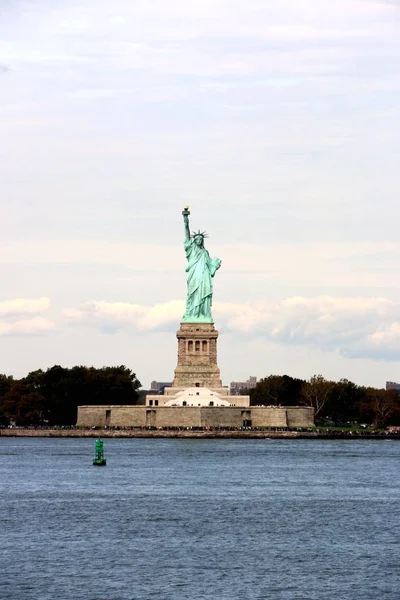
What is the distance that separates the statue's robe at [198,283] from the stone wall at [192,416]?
795 centimetres

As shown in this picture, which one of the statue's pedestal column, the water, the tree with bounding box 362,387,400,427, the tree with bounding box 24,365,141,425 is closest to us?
the water

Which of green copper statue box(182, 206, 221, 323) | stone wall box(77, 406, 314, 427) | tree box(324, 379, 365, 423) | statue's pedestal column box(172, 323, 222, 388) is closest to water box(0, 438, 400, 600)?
stone wall box(77, 406, 314, 427)

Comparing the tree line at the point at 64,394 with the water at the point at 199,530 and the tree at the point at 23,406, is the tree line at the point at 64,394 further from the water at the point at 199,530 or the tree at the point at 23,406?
the water at the point at 199,530

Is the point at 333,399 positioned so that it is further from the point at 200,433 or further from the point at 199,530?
the point at 199,530

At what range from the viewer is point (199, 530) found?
42.8 m

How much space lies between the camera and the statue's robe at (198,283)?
112 m

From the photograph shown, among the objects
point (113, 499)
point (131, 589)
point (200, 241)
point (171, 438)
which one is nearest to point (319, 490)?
point (113, 499)

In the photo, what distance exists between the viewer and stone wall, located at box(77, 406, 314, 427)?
10681 cm

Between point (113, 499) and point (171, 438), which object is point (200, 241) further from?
point (113, 499)

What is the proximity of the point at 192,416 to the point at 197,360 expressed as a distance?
15.6ft

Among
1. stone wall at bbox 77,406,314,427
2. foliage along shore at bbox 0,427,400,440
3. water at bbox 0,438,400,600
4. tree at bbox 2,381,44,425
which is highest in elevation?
tree at bbox 2,381,44,425

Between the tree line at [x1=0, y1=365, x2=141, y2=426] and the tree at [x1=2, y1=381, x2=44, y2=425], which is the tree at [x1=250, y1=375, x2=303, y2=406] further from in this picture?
the tree at [x1=2, y1=381, x2=44, y2=425]

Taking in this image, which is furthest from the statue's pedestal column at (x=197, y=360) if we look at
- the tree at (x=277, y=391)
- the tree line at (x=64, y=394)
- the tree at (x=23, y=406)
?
the tree at (x=277, y=391)

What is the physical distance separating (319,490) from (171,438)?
48817mm
